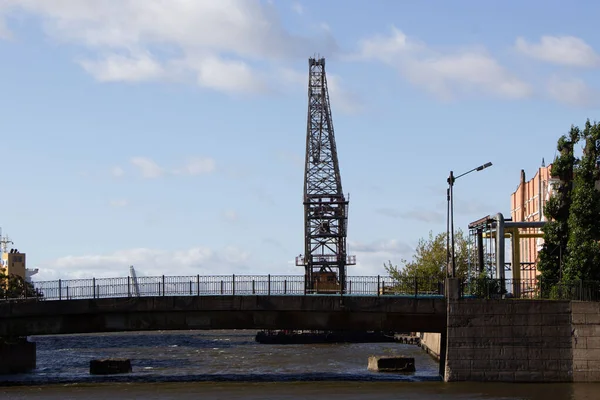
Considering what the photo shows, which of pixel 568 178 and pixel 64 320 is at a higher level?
pixel 568 178

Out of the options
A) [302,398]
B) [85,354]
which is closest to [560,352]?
[302,398]

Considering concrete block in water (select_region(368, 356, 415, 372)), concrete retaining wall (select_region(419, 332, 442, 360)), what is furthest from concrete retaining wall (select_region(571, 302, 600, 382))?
concrete retaining wall (select_region(419, 332, 442, 360))

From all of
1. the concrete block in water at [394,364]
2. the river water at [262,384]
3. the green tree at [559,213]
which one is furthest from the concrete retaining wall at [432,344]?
the green tree at [559,213]

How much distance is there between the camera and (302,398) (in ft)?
162

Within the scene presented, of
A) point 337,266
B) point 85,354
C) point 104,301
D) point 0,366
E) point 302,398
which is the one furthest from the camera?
point 337,266

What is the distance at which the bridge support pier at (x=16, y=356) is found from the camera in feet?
228

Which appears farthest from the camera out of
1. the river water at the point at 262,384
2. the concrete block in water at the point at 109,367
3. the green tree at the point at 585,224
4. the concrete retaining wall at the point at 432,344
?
the concrete retaining wall at the point at 432,344

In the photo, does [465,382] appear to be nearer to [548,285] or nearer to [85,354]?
[548,285]

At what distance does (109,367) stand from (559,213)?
2915cm

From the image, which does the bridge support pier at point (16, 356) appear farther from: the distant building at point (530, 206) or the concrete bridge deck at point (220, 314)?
the distant building at point (530, 206)

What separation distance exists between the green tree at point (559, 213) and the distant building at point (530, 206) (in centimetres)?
2070

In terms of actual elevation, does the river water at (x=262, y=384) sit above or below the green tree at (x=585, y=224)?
below

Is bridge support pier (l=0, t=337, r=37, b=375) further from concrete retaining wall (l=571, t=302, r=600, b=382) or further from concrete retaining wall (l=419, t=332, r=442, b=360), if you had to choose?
concrete retaining wall (l=571, t=302, r=600, b=382)

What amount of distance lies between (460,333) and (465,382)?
2325 millimetres
